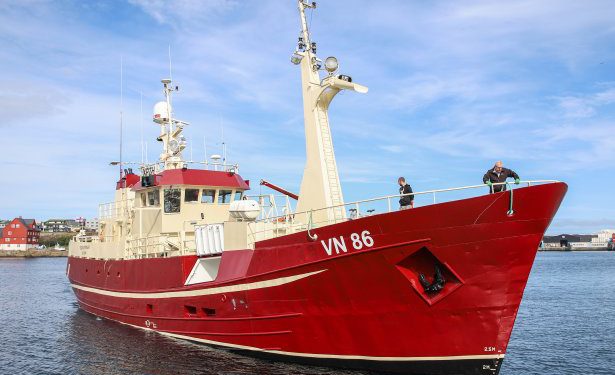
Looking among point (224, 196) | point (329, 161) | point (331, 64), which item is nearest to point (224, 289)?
point (329, 161)

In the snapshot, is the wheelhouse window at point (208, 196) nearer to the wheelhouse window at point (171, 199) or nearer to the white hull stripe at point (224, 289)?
the wheelhouse window at point (171, 199)

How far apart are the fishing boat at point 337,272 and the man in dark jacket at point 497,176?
0.47 metres

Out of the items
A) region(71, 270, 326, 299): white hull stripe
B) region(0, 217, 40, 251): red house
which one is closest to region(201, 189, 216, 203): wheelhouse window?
region(71, 270, 326, 299): white hull stripe

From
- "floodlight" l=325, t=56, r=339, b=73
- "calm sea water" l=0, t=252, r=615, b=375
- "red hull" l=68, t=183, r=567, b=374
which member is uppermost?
"floodlight" l=325, t=56, r=339, b=73

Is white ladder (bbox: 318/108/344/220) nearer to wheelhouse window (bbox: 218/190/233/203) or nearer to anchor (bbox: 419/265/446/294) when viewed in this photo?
anchor (bbox: 419/265/446/294)

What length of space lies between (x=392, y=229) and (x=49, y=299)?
90.5ft

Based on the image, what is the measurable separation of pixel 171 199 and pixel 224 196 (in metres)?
2.02

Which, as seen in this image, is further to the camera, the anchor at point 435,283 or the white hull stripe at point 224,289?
the white hull stripe at point 224,289

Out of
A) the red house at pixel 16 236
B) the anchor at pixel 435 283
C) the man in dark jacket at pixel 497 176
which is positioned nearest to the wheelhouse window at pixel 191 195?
the anchor at pixel 435 283

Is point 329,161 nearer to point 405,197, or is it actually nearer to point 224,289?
point 405,197

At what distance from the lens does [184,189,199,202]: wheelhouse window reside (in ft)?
60.1

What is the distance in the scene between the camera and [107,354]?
15664 millimetres

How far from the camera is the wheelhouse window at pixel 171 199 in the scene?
60.0 feet

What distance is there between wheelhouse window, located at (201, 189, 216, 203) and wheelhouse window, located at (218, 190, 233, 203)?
26 cm
